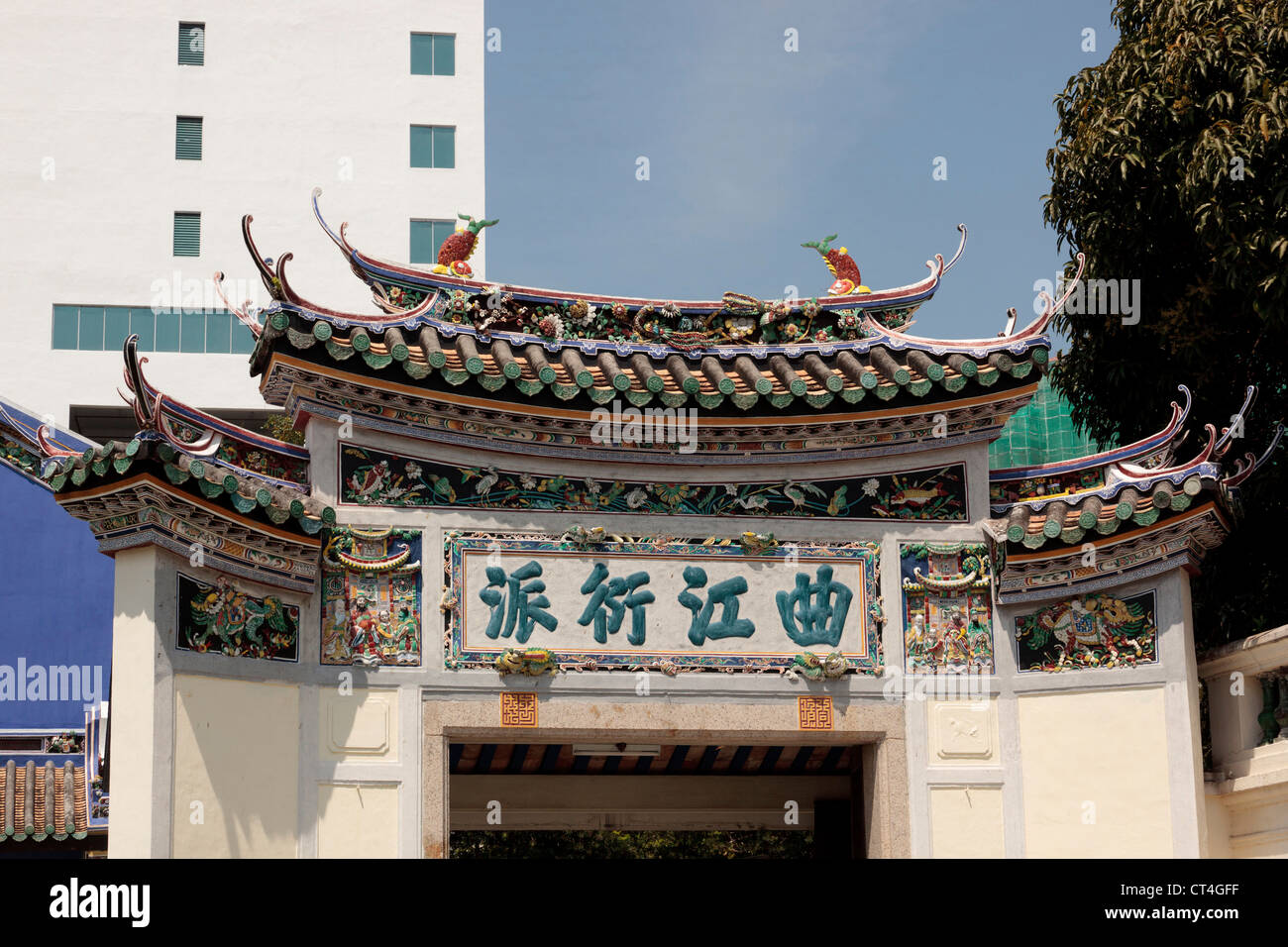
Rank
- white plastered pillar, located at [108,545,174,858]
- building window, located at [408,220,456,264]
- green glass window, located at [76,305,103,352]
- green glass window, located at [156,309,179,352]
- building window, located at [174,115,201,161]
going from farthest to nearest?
building window, located at [408,220,456,264] → building window, located at [174,115,201,161] → green glass window, located at [76,305,103,352] → green glass window, located at [156,309,179,352] → white plastered pillar, located at [108,545,174,858]

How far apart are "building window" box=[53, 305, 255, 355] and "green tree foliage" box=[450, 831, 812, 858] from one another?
762 inches

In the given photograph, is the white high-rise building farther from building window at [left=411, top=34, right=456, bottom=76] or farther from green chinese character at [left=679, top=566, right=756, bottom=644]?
green chinese character at [left=679, top=566, right=756, bottom=644]

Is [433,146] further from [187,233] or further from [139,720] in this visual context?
[139,720]

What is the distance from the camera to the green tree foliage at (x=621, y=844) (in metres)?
21.2

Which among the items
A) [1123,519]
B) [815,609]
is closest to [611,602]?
[815,609]

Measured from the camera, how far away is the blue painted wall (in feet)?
72.2

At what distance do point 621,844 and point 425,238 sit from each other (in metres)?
21.7

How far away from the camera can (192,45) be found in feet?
138

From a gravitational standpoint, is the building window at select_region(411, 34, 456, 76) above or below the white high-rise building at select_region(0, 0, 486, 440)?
above

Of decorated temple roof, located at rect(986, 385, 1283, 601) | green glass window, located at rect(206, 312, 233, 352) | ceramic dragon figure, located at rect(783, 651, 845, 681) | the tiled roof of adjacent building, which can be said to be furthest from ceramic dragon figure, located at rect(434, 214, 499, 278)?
green glass window, located at rect(206, 312, 233, 352)

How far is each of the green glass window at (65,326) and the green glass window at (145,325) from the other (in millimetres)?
1218

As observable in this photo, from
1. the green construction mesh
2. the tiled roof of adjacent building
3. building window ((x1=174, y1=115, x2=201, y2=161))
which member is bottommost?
the tiled roof of adjacent building

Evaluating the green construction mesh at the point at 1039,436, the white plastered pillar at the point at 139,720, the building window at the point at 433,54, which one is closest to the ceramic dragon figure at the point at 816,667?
the white plastered pillar at the point at 139,720
